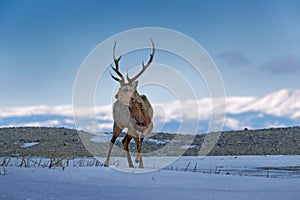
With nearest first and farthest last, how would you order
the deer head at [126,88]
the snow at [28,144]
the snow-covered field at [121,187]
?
the snow-covered field at [121,187] → the deer head at [126,88] → the snow at [28,144]

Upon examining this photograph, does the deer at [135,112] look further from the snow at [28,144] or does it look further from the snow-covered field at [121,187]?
the snow at [28,144]

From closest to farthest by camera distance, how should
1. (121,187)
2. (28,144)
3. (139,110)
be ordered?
(121,187) < (139,110) < (28,144)

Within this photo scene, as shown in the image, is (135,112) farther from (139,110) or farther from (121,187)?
(121,187)

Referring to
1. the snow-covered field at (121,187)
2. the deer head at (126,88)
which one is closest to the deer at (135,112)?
the deer head at (126,88)

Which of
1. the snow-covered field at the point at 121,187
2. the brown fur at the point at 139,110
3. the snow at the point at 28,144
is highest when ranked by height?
the brown fur at the point at 139,110

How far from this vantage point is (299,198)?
361 centimetres

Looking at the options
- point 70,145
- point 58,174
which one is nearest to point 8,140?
point 70,145

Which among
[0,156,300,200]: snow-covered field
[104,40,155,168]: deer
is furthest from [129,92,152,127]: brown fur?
[0,156,300,200]: snow-covered field

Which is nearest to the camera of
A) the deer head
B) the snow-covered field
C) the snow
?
the snow-covered field

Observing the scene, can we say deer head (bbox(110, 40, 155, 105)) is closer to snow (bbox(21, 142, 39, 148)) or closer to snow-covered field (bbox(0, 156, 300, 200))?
snow-covered field (bbox(0, 156, 300, 200))

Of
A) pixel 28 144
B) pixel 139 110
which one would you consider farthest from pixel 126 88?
pixel 28 144

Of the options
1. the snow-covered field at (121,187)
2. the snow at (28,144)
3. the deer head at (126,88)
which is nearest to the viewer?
the snow-covered field at (121,187)

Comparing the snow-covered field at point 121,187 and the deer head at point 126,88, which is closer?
the snow-covered field at point 121,187

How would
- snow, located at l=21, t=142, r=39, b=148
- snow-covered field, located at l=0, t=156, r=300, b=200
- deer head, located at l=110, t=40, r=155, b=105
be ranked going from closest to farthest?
snow-covered field, located at l=0, t=156, r=300, b=200
deer head, located at l=110, t=40, r=155, b=105
snow, located at l=21, t=142, r=39, b=148
